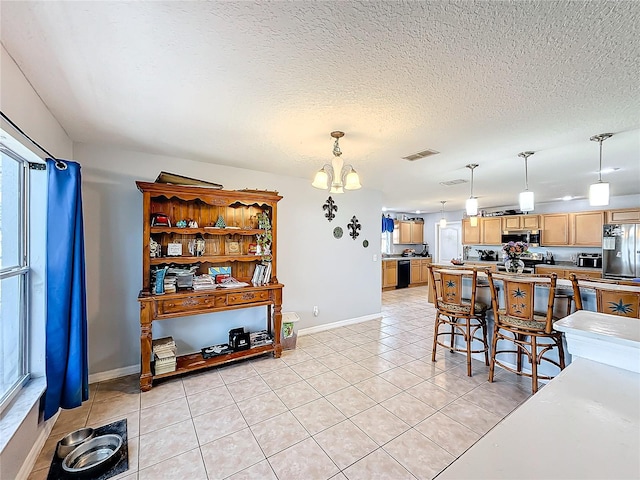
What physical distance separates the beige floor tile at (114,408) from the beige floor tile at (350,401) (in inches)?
65.9

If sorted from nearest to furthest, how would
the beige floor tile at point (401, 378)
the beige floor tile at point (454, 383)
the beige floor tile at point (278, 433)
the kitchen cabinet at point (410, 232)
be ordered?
the beige floor tile at point (278, 433)
the beige floor tile at point (454, 383)
the beige floor tile at point (401, 378)
the kitchen cabinet at point (410, 232)

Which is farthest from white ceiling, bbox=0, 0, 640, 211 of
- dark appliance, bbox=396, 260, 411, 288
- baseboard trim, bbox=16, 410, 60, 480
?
dark appliance, bbox=396, 260, 411, 288

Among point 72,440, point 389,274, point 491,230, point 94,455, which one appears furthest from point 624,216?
point 72,440

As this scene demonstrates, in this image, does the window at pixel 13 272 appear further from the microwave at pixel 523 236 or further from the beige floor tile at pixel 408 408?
the microwave at pixel 523 236

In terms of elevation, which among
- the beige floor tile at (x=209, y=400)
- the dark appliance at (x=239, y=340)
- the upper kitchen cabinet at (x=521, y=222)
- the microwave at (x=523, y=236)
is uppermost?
the upper kitchen cabinet at (x=521, y=222)

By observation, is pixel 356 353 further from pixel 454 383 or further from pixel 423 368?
pixel 454 383

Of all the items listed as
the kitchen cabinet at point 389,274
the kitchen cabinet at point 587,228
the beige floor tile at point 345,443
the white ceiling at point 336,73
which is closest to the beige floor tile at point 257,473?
the beige floor tile at point 345,443

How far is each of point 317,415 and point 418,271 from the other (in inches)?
280

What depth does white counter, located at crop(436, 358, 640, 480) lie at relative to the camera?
62 centimetres

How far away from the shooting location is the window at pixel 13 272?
1.71 m

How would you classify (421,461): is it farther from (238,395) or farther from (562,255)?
(562,255)

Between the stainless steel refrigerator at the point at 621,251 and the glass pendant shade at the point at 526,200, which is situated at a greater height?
the glass pendant shade at the point at 526,200

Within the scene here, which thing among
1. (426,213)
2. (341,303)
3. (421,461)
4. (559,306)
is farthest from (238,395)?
(426,213)

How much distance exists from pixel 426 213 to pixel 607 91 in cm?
763
